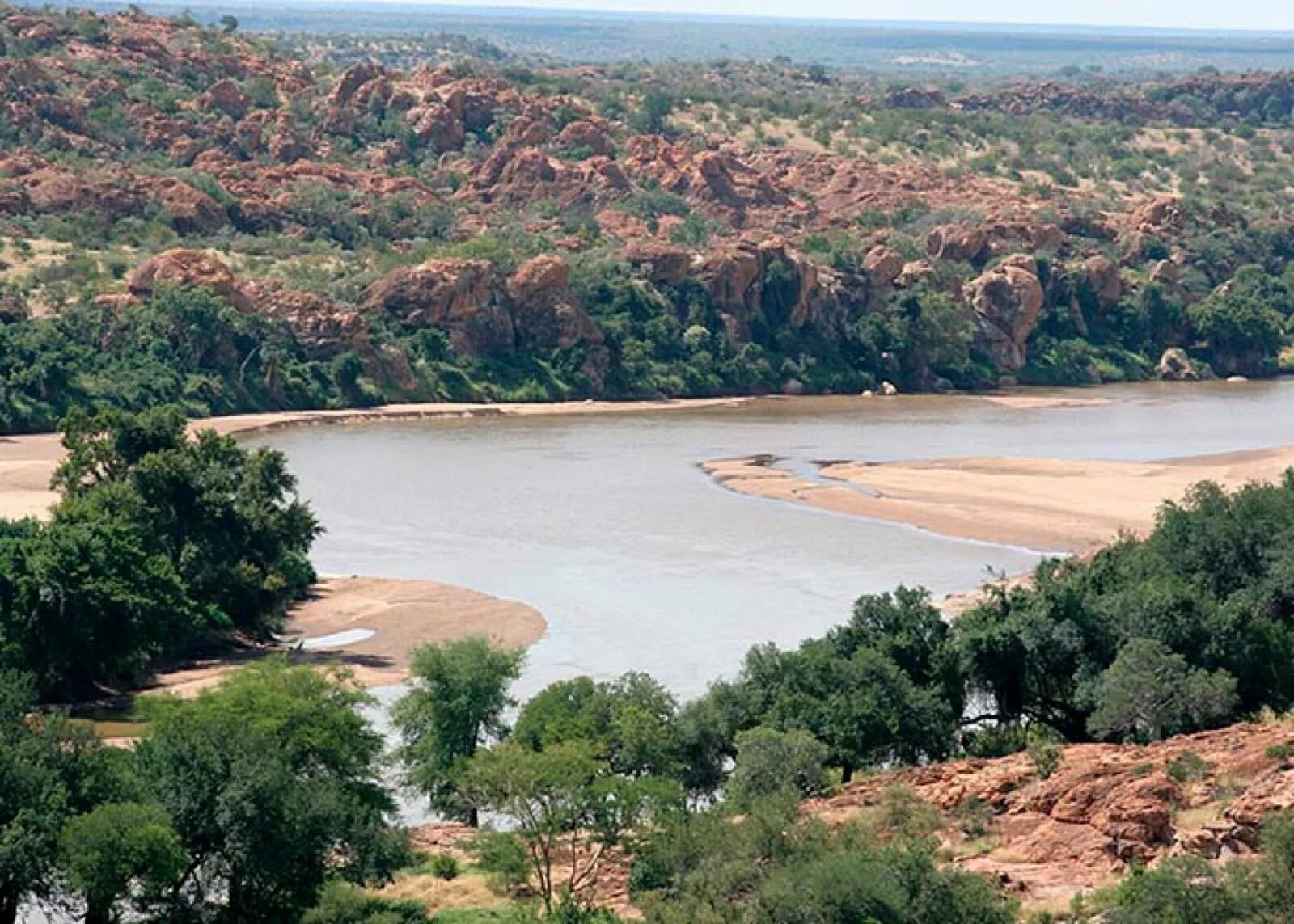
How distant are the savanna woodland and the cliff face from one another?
0.33 ft

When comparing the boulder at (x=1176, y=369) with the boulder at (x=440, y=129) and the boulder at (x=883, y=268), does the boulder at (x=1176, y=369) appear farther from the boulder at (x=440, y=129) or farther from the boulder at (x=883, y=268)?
the boulder at (x=440, y=129)

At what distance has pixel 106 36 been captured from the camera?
442 feet

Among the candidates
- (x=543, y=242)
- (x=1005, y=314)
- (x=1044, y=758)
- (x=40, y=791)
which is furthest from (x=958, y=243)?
(x=40, y=791)

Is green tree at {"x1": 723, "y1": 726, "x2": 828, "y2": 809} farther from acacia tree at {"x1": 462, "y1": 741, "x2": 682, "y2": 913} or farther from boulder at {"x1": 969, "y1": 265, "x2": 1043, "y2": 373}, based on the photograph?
boulder at {"x1": 969, "y1": 265, "x2": 1043, "y2": 373}

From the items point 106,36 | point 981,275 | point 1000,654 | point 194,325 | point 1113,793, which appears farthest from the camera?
point 106,36

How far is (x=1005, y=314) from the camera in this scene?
109 m

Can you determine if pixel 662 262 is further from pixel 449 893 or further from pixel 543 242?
pixel 449 893

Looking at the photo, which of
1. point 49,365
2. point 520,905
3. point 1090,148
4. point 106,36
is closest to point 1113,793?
point 520,905

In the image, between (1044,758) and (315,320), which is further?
(315,320)

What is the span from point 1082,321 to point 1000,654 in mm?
73113

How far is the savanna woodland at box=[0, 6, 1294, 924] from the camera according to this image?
31906 millimetres

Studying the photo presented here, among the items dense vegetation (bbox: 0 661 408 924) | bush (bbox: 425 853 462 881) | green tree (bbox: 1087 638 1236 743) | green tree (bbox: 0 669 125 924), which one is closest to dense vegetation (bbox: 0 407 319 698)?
green tree (bbox: 0 669 125 924)

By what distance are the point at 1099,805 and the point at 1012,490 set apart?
4163 cm

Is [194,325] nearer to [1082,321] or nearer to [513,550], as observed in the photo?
[513,550]
